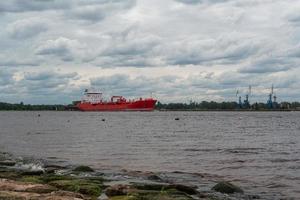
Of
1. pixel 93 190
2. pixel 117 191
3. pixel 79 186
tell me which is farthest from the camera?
pixel 79 186

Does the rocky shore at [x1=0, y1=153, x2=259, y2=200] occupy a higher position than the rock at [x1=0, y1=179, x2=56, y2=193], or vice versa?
the rock at [x1=0, y1=179, x2=56, y2=193]

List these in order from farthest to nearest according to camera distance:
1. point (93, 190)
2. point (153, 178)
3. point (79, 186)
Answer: point (153, 178) → point (79, 186) → point (93, 190)

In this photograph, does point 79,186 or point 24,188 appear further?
point 79,186

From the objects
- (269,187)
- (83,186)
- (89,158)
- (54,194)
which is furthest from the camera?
(89,158)

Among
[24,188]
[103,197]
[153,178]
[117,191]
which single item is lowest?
[153,178]

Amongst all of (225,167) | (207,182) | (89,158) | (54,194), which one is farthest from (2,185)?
(89,158)

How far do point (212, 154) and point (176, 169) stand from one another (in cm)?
1042

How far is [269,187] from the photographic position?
85.9ft

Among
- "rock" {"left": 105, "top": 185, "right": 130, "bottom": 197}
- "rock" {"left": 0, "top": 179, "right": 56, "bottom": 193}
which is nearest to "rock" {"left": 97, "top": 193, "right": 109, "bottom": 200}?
"rock" {"left": 105, "top": 185, "right": 130, "bottom": 197}

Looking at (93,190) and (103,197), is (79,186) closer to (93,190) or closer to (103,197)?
(93,190)

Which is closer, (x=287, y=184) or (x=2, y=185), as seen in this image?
(x=2, y=185)

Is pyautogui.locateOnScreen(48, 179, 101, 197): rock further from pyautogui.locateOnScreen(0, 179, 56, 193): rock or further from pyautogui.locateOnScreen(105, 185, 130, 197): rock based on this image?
pyautogui.locateOnScreen(0, 179, 56, 193): rock

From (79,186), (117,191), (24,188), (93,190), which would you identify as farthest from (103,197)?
(24,188)

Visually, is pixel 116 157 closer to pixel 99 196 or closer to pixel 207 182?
pixel 207 182
